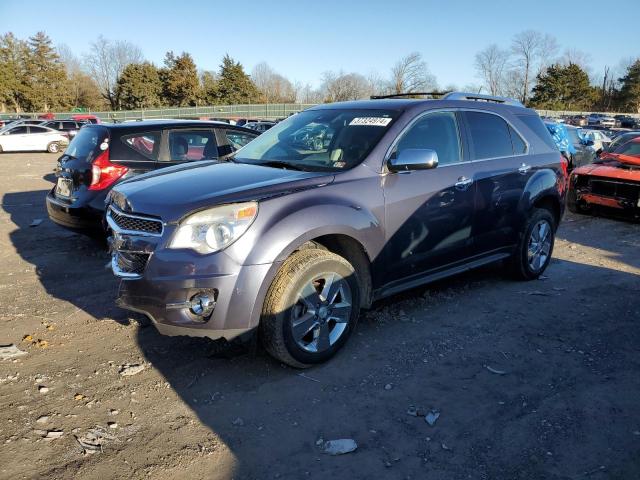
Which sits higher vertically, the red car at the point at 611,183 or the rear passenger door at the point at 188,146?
the rear passenger door at the point at 188,146

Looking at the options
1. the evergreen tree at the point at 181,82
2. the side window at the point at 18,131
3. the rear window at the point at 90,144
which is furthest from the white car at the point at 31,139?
the evergreen tree at the point at 181,82

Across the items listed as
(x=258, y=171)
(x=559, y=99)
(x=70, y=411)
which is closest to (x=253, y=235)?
(x=258, y=171)

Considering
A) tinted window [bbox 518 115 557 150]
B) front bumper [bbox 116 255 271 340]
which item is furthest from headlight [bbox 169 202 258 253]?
tinted window [bbox 518 115 557 150]

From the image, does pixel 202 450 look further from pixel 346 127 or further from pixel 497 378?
pixel 346 127

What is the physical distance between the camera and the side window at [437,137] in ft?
13.9

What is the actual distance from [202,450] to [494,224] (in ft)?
11.5

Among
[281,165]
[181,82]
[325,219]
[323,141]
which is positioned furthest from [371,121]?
[181,82]

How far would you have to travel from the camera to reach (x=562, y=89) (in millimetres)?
68438

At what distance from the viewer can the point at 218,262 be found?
313 cm

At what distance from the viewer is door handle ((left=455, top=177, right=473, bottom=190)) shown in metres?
4.48

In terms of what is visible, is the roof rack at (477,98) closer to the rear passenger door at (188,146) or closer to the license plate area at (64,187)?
the rear passenger door at (188,146)

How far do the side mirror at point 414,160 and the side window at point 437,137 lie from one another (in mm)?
219

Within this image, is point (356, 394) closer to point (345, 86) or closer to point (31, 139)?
point (31, 139)

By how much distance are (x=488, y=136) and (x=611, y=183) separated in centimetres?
560
